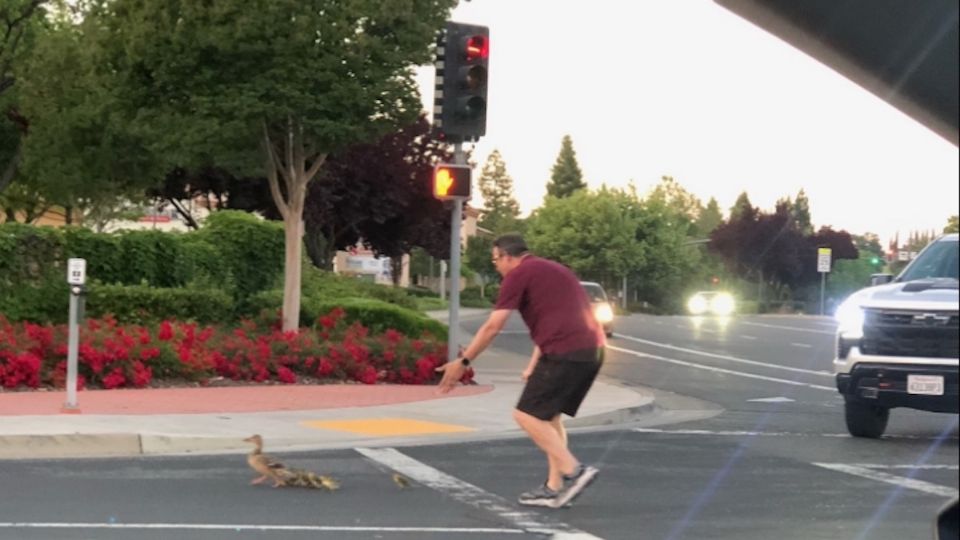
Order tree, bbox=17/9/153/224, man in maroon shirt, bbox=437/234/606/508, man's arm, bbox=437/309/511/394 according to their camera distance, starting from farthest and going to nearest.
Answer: tree, bbox=17/9/153/224, man in maroon shirt, bbox=437/234/606/508, man's arm, bbox=437/309/511/394

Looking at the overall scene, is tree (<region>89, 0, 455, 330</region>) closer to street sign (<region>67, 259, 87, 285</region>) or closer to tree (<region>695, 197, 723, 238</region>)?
street sign (<region>67, 259, 87, 285</region>)

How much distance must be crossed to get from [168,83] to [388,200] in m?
17.0

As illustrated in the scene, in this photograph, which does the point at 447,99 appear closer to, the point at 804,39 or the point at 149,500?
the point at 149,500

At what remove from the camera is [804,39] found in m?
1.36

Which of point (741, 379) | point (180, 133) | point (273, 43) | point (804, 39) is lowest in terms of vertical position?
point (741, 379)

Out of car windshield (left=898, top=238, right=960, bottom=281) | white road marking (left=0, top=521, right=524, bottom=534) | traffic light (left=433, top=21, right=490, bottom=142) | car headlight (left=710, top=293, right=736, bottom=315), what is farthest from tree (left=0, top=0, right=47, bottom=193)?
car headlight (left=710, top=293, right=736, bottom=315)

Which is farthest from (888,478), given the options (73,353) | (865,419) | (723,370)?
(723,370)

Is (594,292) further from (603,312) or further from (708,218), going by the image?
(708,218)

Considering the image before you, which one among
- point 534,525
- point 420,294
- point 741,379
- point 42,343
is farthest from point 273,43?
point 420,294

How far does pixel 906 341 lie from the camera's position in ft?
13.4

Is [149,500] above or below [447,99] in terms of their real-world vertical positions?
below

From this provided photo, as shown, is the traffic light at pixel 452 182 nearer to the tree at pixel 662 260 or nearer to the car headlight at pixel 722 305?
the car headlight at pixel 722 305

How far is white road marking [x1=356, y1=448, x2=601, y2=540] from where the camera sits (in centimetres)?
816

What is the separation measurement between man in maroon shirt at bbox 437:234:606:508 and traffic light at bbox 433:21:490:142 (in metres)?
6.99
